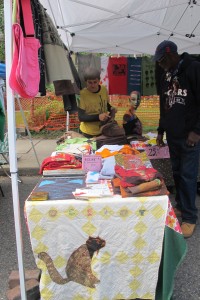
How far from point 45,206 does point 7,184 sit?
358 centimetres

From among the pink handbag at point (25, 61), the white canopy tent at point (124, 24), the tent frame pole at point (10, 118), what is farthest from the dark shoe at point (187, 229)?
the white canopy tent at point (124, 24)

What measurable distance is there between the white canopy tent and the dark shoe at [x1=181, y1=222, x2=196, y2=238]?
104 inches

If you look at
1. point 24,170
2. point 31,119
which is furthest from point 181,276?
point 31,119

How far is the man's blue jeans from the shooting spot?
125 inches

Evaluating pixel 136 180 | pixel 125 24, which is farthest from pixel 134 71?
pixel 136 180

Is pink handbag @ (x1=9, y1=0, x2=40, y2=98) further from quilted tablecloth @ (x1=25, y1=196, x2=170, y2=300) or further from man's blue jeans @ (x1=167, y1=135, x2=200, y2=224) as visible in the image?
man's blue jeans @ (x1=167, y1=135, x2=200, y2=224)

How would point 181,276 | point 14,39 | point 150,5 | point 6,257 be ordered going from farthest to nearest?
point 150,5 → point 6,257 → point 181,276 → point 14,39

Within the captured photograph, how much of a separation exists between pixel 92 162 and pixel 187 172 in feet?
3.63

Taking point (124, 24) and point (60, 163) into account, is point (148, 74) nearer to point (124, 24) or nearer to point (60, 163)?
point (124, 24)

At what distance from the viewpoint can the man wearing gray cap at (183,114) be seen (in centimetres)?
301

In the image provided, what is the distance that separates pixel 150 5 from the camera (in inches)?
165

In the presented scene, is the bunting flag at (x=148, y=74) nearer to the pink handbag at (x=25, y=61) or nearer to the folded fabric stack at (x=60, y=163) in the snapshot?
the folded fabric stack at (x=60, y=163)

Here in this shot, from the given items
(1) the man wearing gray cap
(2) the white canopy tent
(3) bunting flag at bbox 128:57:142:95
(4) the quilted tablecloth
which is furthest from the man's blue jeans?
(3) bunting flag at bbox 128:57:142:95

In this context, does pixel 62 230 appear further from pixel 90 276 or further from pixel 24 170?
pixel 24 170
